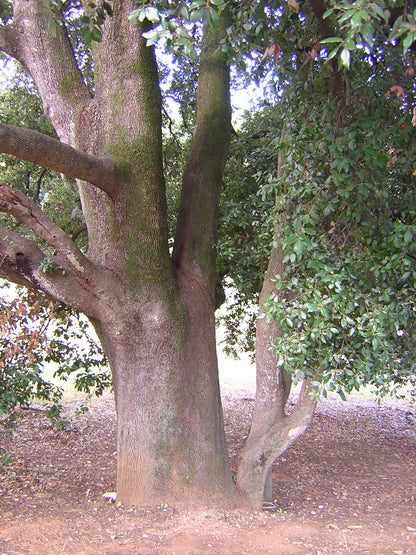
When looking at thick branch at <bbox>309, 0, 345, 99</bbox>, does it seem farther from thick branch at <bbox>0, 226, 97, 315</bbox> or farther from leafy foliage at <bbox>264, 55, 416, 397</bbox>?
thick branch at <bbox>0, 226, 97, 315</bbox>

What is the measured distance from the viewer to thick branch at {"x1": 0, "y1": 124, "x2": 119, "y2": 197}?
11.8ft

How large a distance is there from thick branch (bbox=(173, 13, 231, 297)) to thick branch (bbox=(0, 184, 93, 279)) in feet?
3.87

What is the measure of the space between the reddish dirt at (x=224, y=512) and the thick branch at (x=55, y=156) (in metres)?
2.87

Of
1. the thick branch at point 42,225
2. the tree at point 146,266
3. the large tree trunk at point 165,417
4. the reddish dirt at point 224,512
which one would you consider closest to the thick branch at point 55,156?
the tree at point 146,266

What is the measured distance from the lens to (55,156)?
12.6 feet

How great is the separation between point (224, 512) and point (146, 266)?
2350mm

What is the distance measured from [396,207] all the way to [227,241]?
2037 millimetres

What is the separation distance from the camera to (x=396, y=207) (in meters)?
4.54

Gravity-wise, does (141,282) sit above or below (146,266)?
below

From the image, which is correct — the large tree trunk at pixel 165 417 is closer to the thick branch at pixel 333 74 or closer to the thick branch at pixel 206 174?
the thick branch at pixel 206 174

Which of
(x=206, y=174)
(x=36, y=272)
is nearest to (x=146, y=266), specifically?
(x=36, y=272)

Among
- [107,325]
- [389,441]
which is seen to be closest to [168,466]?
[107,325]

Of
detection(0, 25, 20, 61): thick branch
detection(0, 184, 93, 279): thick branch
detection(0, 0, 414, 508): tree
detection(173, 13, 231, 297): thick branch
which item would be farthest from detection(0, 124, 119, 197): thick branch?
detection(0, 25, 20, 61): thick branch

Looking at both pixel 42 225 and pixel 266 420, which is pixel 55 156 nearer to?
pixel 42 225
